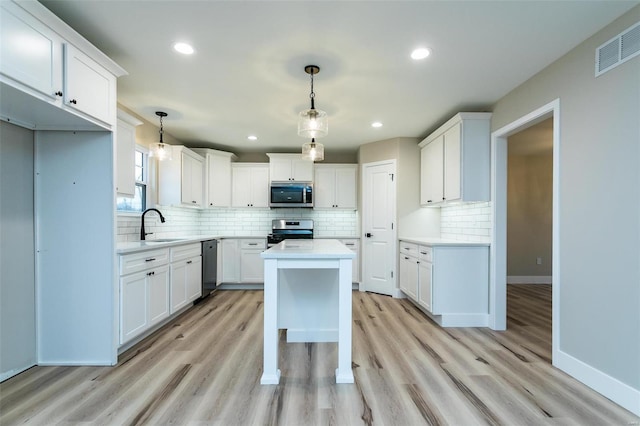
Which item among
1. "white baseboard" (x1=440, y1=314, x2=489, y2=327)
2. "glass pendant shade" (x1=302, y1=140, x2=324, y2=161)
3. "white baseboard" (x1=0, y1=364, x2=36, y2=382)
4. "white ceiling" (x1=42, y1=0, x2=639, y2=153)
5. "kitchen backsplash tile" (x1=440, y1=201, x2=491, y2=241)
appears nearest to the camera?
"white ceiling" (x1=42, y1=0, x2=639, y2=153)

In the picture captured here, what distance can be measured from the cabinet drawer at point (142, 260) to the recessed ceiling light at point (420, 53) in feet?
9.40

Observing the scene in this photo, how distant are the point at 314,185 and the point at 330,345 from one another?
313 cm

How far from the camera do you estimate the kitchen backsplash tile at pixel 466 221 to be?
3.43m

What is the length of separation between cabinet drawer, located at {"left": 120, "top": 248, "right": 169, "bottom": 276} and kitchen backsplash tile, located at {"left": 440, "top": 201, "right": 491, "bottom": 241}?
11.6 ft

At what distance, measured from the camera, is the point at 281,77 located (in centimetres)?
275

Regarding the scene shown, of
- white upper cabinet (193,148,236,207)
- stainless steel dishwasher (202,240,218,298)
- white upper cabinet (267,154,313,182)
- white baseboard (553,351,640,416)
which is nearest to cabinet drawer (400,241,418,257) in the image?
white baseboard (553,351,640,416)

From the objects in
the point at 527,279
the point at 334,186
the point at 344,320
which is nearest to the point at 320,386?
the point at 344,320

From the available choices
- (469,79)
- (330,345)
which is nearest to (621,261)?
(469,79)

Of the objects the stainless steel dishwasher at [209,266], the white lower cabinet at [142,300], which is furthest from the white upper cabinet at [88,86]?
the stainless steel dishwasher at [209,266]

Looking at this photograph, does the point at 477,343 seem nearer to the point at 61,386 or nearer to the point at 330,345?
the point at 330,345

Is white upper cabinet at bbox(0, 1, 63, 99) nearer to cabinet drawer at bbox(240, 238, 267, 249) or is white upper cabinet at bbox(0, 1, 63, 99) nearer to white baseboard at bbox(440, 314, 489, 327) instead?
cabinet drawer at bbox(240, 238, 267, 249)

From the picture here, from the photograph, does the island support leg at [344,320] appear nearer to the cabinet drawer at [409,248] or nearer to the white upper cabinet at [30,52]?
the cabinet drawer at [409,248]

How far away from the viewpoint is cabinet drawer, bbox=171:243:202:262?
339cm

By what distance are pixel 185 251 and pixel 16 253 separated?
159cm
